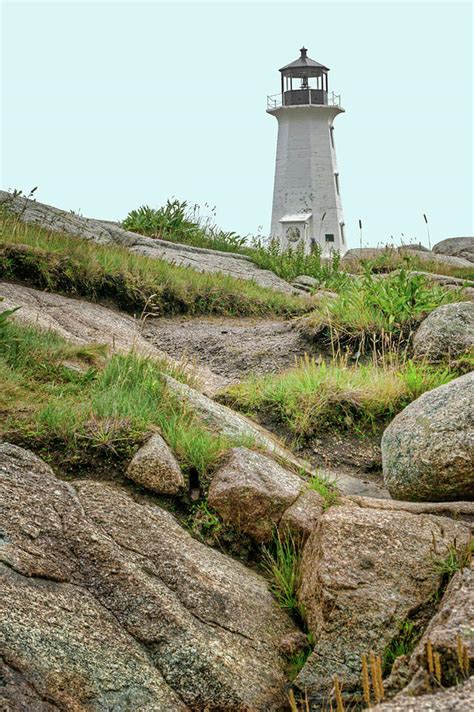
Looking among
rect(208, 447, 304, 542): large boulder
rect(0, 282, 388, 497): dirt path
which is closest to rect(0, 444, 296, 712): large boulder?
rect(208, 447, 304, 542): large boulder

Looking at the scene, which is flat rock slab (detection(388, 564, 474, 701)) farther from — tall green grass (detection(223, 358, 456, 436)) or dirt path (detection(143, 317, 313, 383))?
dirt path (detection(143, 317, 313, 383))

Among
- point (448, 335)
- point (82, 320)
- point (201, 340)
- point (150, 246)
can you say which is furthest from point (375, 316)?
point (150, 246)

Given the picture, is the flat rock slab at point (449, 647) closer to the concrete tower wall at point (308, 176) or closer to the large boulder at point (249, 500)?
the large boulder at point (249, 500)

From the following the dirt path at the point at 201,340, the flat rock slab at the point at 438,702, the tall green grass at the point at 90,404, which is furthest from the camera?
the dirt path at the point at 201,340

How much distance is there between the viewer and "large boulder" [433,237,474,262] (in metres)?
31.2

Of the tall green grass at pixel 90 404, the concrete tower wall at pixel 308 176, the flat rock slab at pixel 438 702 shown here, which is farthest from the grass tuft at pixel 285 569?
the concrete tower wall at pixel 308 176

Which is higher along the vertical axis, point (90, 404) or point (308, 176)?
point (308, 176)

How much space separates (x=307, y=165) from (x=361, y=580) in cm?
3096

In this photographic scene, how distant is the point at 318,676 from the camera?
539 cm

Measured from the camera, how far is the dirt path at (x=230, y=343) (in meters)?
11.7

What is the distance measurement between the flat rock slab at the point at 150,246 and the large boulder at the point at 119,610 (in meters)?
11.2

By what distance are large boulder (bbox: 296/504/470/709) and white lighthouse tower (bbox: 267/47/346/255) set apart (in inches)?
1110

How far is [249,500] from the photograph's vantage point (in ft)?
21.3

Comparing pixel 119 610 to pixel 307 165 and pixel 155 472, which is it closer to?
pixel 155 472
